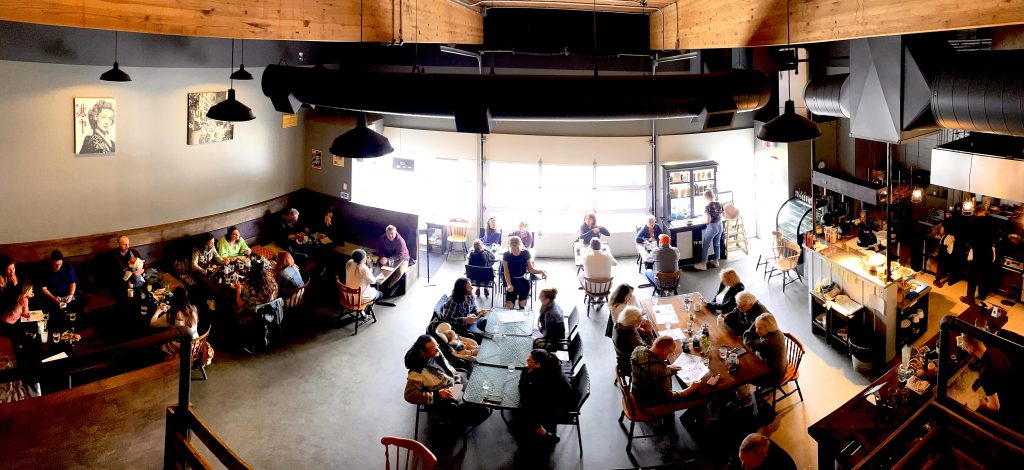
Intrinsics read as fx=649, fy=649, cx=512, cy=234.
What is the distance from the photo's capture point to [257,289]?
27.3 feet

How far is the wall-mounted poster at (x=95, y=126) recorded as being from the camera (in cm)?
873

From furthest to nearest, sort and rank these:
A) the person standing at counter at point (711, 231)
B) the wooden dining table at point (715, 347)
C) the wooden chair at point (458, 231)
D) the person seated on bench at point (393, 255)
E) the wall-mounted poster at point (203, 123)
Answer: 1. the wooden chair at point (458, 231)
2. the person standing at counter at point (711, 231)
3. the wall-mounted poster at point (203, 123)
4. the person seated on bench at point (393, 255)
5. the wooden dining table at point (715, 347)

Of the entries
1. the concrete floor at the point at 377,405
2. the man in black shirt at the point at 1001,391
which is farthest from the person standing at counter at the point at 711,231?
the man in black shirt at the point at 1001,391

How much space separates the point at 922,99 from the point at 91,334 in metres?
9.46

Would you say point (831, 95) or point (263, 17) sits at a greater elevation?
point (263, 17)

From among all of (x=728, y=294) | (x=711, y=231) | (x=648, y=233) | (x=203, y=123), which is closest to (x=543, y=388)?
(x=728, y=294)

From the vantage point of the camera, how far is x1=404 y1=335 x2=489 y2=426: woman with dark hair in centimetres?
620

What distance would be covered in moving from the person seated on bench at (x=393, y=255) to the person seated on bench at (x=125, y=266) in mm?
3318

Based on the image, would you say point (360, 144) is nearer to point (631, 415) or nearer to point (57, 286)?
point (631, 415)

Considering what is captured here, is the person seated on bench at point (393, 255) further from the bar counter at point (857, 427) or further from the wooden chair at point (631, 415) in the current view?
the bar counter at point (857, 427)

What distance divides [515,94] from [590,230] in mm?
5420

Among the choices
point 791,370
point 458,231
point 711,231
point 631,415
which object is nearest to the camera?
point 631,415

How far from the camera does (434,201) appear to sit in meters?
12.8

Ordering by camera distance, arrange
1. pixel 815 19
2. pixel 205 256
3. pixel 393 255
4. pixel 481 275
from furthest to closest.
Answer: pixel 393 255
pixel 205 256
pixel 481 275
pixel 815 19
